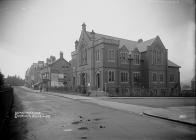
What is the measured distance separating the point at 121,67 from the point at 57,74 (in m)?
31.6

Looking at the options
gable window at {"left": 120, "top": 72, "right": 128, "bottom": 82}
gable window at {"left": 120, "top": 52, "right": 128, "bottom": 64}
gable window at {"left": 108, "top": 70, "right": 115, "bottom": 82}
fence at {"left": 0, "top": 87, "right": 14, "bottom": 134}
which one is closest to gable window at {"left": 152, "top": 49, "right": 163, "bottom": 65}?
gable window at {"left": 120, "top": 52, "right": 128, "bottom": 64}

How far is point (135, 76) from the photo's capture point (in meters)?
40.0

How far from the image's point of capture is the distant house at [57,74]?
62.1 m

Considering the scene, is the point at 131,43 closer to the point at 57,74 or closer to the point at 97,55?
the point at 97,55

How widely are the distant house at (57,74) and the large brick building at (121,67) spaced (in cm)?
1789

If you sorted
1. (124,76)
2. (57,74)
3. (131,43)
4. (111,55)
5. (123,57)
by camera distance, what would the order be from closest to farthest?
(111,55) < (124,76) < (123,57) < (131,43) < (57,74)

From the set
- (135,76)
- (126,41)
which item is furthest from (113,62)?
(126,41)

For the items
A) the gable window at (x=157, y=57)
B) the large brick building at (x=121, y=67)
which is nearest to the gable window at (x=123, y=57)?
the large brick building at (x=121, y=67)

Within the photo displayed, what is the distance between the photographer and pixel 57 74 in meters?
63.2

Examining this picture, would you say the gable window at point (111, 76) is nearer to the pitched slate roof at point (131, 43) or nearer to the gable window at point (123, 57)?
the gable window at point (123, 57)

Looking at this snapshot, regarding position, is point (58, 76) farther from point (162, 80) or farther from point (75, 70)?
point (162, 80)

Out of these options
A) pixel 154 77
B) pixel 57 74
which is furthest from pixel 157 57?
pixel 57 74

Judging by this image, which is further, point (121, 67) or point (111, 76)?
point (121, 67)

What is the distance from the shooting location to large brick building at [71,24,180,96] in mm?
34906
